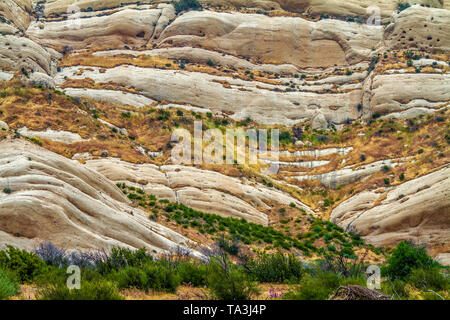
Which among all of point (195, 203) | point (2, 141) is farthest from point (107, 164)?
point (2, 141)

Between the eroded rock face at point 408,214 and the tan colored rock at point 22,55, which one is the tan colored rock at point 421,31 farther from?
the tan colored rock at point 22,55

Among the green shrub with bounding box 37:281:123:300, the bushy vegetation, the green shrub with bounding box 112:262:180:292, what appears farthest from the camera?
the bushy vegetation

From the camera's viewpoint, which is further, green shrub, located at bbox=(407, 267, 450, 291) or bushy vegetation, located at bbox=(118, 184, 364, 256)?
bushy vegetation, located at bbox=(118, 184, 364, 256)

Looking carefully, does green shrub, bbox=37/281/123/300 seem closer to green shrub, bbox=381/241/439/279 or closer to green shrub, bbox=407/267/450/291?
green shrub, bbox=407/267/450/291

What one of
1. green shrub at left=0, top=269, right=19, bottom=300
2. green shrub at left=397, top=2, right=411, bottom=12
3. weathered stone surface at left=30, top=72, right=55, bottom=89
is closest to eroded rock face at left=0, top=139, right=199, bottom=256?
green shrub at left=0, top=269, right=19, bottom=300

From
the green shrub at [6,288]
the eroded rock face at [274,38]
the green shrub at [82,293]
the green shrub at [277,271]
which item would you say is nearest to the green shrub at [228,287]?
the green shrub at [82,293]

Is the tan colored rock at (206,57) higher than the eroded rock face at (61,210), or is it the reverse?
the tan colored rock at (206,57)
